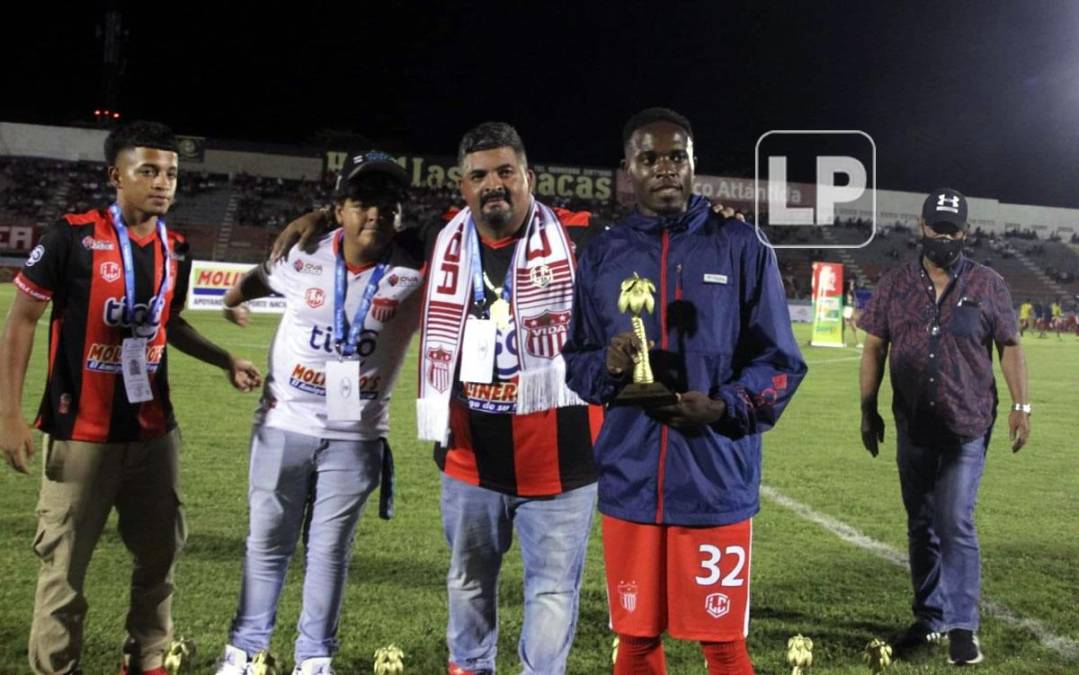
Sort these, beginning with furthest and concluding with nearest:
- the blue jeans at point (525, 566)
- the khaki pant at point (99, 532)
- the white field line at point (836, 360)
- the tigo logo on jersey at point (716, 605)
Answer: the white field line at point (836, 360) < the khaki pant at point (99, 532) < the blue jeans at point (525, 566) < the tigo logo on jersey at point (716, 605)

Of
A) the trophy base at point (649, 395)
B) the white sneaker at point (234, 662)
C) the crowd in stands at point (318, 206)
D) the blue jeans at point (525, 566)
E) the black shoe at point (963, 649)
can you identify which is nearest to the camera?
the trophy base at point (649, 395)

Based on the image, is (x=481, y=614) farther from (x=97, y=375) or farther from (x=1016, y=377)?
(x=1016, y=377)

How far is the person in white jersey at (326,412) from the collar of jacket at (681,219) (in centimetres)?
107

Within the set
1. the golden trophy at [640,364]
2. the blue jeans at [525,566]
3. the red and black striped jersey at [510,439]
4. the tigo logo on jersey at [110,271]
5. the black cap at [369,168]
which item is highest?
the black cap at [369,168]

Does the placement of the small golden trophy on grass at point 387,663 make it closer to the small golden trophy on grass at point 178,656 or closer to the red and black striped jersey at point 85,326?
the small golden trophy on grass at point 178,656

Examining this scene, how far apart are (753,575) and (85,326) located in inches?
145

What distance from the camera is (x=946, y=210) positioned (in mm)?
4402

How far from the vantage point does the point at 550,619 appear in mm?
3088

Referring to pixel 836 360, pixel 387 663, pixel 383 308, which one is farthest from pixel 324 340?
pixel 836 360

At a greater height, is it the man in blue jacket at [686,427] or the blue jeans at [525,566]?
the man in blue jacket at [686,427]

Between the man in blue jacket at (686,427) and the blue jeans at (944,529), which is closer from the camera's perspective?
the man in blue jacket at (686,427)

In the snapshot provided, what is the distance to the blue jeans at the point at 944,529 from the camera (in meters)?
4.11

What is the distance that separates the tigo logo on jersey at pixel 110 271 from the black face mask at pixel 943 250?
11.4 ft

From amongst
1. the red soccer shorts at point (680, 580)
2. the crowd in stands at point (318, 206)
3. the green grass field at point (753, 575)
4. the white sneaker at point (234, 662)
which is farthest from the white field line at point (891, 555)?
the crowd in stands at point (318, 206)
